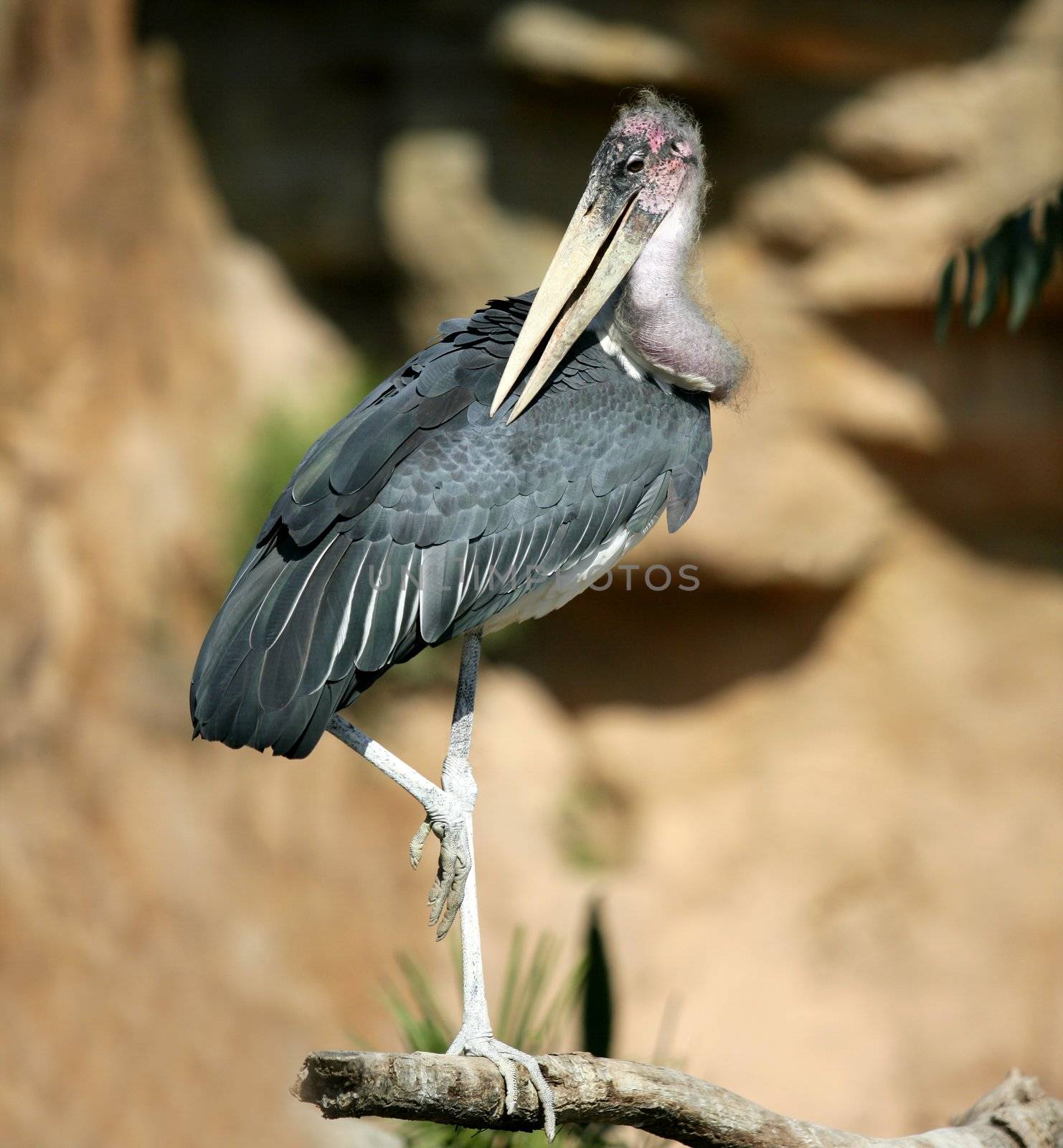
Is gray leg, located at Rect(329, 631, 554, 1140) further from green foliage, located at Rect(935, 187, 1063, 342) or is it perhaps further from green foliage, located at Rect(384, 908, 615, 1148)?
green foliage, located at Rect(935, 187, 1063, 342)

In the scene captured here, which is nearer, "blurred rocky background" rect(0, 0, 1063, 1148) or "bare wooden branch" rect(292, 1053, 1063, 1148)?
"bare wooden branch" rect(292, 1053, 1063, 1148)

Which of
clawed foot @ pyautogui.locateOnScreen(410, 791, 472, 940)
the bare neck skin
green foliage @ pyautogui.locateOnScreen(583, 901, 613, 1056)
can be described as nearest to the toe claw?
clawed foot @ pyautogui.locateOnScreen(410, 791, 472, 940)

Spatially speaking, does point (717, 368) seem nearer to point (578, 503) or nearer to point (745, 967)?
point (578, 503)

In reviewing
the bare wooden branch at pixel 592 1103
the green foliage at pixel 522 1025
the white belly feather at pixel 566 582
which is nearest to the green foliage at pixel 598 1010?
the green foliage at pixel 522 1025

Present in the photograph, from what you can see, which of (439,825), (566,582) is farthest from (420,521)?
(439,825)

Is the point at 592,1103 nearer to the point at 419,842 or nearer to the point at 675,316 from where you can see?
the point at 419,842

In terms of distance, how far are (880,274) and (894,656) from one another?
6.22 feet

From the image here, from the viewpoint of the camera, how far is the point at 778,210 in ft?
22.2

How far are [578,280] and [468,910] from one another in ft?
4.14

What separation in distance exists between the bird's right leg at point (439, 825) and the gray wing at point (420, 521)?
0.11 meters

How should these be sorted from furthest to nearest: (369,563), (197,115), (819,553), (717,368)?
(197,115)
(819,553)
(717,368)
(369,563)

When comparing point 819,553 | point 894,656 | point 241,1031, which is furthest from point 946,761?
point 241,1031

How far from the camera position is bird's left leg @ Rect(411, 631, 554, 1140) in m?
2.48

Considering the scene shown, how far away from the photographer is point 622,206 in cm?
298
